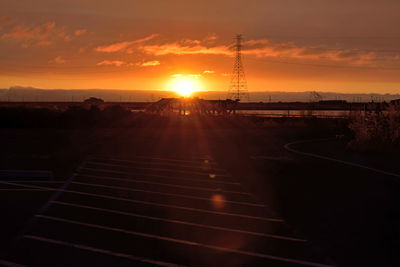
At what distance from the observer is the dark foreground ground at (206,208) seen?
29.7ft

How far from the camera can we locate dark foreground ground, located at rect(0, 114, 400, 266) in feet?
29.7

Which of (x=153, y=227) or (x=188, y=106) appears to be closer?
(x=153, y=227)

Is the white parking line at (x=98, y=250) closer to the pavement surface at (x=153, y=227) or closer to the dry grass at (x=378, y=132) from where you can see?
the pavement surface at (x=153, y=227)

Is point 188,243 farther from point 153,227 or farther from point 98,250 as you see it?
point 98,250

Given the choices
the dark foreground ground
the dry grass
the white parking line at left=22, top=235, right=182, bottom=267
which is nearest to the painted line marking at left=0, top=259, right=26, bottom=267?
the dark foreground ground

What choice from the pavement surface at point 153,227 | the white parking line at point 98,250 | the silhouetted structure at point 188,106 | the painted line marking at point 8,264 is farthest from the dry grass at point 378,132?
the silhouetted structure at point 188,106

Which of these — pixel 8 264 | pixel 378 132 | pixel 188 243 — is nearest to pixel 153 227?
pixel 188 243

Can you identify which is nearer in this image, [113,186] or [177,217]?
[177,217]

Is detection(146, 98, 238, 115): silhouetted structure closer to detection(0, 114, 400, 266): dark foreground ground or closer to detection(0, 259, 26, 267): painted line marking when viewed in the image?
detection(0, 114, 400, 266): dark foreground ground

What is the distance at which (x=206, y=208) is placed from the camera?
41.1 ft

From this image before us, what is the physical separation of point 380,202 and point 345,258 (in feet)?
16.8

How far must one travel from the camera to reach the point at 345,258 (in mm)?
8773

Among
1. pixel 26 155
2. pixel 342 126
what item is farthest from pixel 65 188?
pixel 342 126

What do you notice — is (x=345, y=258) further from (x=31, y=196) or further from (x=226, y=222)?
(x=31, y=196)
